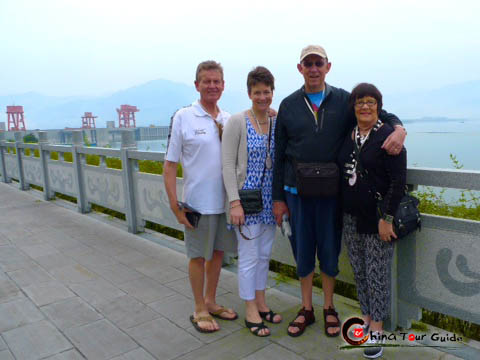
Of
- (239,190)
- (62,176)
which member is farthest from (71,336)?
(62,176)

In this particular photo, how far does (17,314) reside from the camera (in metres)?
3.38

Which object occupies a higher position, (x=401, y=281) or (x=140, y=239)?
(x=401, y=281)

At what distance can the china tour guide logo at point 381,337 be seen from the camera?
271 cm

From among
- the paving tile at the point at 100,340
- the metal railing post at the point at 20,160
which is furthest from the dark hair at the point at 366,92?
the metal railing post at the point at 20,160

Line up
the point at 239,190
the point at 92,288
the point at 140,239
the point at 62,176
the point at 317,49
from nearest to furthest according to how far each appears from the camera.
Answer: the point at 317,49
the point at 239,190
the point at 92,288
the point at 140,239
the point at 62,176

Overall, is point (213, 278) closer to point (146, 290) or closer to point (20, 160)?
point (146, 290)

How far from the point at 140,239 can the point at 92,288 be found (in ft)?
5.41

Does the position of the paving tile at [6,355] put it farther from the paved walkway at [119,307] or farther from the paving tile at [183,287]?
the paving tile at [183,287]

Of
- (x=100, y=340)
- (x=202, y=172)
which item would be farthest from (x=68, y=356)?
(x=202, y=172)

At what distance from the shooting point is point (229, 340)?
2850mm

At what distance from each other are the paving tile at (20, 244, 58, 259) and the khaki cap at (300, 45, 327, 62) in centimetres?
414

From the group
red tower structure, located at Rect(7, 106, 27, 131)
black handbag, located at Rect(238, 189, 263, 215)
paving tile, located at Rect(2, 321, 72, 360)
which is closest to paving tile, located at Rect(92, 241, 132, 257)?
paving tile, located at Rect(2, 321, 72, 360)

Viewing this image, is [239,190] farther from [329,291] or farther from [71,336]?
[71,336]

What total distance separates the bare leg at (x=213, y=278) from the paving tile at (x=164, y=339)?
0.32 meters
